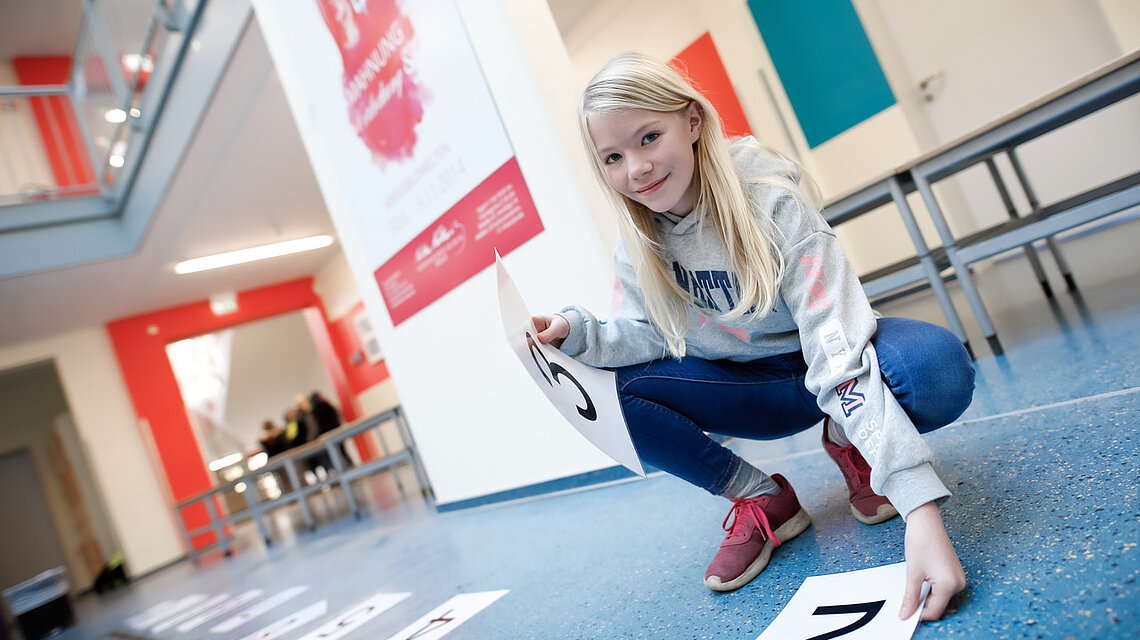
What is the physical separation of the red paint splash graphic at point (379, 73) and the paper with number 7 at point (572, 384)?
61.6 inches

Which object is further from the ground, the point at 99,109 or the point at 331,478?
the point at 99,109

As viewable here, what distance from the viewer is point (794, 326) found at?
3.45 ft

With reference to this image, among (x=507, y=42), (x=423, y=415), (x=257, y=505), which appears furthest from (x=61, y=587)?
(x=507, y=42)

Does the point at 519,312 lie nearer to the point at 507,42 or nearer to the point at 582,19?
the point at 507,42

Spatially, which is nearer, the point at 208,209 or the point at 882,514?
the point at 882,514

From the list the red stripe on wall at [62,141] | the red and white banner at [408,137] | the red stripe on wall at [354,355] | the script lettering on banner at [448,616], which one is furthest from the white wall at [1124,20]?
the red stripe on wall at [62,141]

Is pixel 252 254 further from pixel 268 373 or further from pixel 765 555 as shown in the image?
pixel 765 555

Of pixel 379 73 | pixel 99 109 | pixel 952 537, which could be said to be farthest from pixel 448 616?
pixel 99 109

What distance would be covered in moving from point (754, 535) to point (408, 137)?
186cm

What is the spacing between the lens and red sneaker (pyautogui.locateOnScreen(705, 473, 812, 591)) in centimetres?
101

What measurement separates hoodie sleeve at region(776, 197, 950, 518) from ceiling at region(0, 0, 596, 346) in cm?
333

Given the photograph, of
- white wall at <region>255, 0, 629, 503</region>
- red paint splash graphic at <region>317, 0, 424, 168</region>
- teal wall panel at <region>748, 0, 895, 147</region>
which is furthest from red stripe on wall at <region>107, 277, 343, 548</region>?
teal wall panel at <region>748, 0, 895, 147</region>

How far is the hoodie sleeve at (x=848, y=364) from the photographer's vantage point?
742 millimetres

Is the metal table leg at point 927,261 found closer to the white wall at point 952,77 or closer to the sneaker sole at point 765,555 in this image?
the sneaker sole at point 765,555
